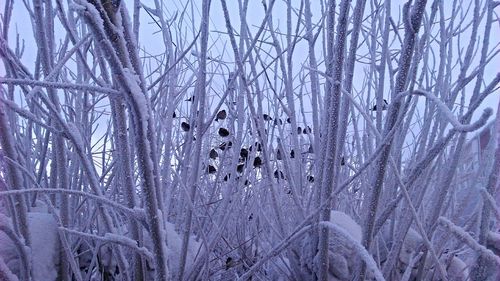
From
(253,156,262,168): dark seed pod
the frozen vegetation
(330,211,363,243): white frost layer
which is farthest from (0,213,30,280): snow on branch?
(253,156,262,168): dark seed pod

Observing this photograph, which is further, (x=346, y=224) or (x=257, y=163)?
(x=257, y=163)

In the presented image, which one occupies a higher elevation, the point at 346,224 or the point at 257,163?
the point at 257,163

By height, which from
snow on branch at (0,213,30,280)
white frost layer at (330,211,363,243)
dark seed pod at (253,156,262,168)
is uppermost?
snow on branch at (0,213,30,280)

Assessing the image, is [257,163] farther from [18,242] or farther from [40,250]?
[18,242]

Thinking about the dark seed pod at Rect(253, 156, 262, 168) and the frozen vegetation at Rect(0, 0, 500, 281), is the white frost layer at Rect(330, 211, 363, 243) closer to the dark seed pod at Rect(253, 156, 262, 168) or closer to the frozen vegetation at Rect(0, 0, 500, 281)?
the frozen vegetation at Rect(0, 0, 500, 281)

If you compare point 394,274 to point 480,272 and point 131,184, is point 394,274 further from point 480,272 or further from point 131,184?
point 131,184

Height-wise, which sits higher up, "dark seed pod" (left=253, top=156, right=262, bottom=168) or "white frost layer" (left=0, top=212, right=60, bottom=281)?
"dark seed pod" (left=253, top=156, right=262, bottom=168)

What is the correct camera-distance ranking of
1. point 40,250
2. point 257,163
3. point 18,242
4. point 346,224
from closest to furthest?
point 18,242 → point 40,250 → point 346,224 → point 257,163

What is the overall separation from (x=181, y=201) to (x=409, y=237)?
0.80 metres

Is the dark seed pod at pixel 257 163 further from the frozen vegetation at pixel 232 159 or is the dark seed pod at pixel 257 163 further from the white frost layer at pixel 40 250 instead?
the white frost layer at pixel 40 250

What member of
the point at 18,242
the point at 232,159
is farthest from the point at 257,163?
the point at 18,242

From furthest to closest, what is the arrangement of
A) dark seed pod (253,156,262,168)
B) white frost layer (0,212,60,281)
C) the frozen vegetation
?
dark seed pod (253,156,262,168), white frost layer (0,212,60,281), the frozen vegetation

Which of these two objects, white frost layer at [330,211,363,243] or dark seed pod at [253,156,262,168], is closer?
white frost layer at [330,211,363,243]

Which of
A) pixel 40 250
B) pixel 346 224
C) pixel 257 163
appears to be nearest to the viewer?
pixel 40 250
